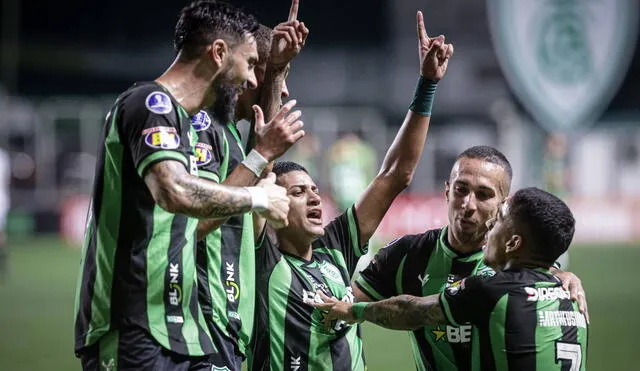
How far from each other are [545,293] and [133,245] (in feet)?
5.82

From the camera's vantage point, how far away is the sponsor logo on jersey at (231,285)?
448 centimetres

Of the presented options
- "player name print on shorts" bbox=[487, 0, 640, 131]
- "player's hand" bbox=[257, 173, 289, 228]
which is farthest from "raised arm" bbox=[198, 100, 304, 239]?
"player name print on shorts" bbox=[487, 0, 640, 131]

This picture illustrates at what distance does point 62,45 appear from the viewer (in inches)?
1542

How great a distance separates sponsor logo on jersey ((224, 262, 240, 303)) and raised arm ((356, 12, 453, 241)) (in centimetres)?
106

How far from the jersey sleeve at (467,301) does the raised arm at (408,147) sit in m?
1.20

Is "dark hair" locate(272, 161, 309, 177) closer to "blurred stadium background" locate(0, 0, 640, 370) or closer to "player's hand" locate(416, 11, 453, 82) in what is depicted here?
"player's hand" locate(416, 11, 453, 82)

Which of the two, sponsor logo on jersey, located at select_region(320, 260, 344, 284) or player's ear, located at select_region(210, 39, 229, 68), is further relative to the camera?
sponsor logo on jersey, located at select_region(320, 260, 344, 284)

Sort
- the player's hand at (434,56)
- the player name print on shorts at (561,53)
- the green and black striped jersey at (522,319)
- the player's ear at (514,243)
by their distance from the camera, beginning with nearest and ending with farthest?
the green and black striped jersey at (522,319) < the player's ear at (514,243) < the player's hand at (434,56) < the player name print on shorts at (561,53)

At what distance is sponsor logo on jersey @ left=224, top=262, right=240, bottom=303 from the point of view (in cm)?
448

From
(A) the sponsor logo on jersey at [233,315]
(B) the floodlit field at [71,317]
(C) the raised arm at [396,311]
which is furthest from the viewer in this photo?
(B) the floodlit field at [71,317]

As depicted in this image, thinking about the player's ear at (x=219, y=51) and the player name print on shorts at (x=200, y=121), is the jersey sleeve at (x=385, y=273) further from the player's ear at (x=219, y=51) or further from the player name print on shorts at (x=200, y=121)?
the player's ear at (x=219, y=51)

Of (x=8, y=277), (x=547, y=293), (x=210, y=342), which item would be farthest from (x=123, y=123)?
(x=8, y=277)

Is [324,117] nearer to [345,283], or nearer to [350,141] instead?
[350,141]

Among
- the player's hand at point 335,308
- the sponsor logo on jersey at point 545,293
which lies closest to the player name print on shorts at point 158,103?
the player's hand at point 335,308
